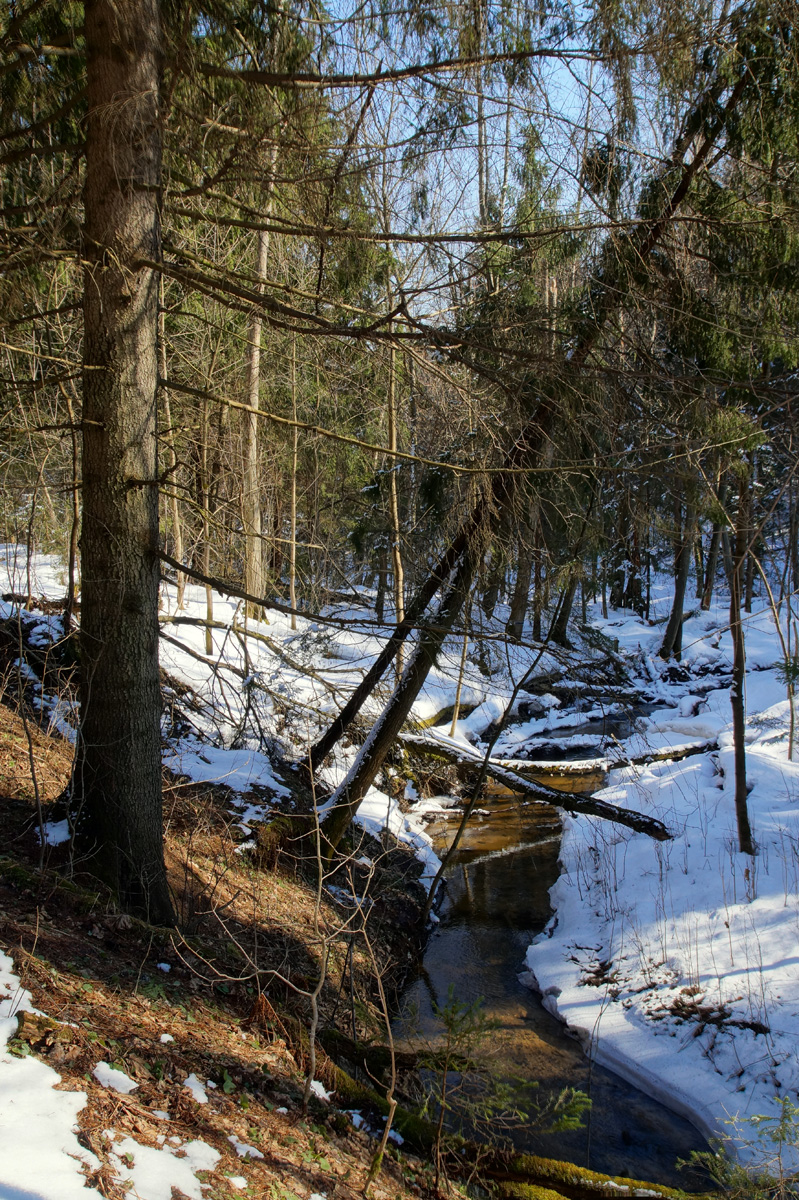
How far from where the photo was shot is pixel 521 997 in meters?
6.55

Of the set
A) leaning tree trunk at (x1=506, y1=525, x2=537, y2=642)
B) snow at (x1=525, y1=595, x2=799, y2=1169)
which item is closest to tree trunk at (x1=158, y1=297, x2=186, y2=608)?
leaning tree trunk at (x1=506, y1=525, x2=537, y2=642)

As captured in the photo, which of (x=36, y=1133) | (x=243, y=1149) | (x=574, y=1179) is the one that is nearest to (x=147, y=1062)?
(x=243, y=1149)

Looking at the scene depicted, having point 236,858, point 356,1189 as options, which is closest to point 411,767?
point 236,858

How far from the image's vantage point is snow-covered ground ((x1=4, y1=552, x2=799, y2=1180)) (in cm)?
510

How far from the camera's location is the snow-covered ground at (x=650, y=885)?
5.10 metres

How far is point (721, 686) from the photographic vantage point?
1939 cm

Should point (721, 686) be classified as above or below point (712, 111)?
below

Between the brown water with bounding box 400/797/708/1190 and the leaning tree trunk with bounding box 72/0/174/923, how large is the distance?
8.39ft

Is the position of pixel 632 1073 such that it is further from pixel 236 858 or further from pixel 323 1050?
pixel 236 858

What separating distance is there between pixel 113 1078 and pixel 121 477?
9.42 feet

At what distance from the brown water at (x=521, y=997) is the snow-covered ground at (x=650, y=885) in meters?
0.22

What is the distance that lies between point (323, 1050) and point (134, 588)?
2.80 meters

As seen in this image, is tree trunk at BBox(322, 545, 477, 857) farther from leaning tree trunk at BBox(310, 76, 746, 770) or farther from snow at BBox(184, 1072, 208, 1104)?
snow at BBox(184, 1072, 208, 1104)

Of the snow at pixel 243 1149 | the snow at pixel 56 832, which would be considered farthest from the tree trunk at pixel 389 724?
the snow at pixel 243 1149
